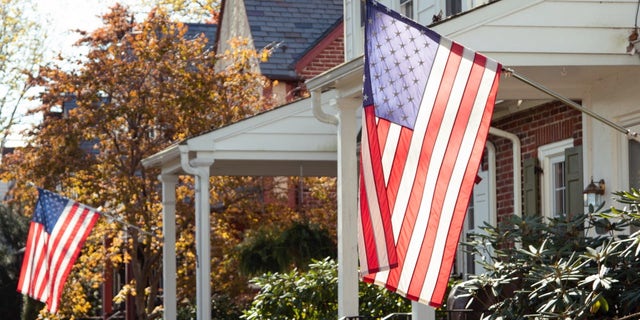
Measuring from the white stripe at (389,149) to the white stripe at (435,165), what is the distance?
388mm

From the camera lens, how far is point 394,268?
898cm

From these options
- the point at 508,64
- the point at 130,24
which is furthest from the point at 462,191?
the point at 130,24

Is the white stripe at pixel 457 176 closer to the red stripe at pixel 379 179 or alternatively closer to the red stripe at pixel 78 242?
the red stripe at pixel 379 179

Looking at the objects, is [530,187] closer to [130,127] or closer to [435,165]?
[435,165]

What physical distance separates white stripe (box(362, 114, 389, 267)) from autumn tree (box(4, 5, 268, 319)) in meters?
14.0

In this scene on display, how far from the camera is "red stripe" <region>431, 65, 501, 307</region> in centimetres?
862

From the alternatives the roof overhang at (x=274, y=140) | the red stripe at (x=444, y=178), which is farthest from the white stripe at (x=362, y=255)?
the roof overhang at (x=274, y=140)

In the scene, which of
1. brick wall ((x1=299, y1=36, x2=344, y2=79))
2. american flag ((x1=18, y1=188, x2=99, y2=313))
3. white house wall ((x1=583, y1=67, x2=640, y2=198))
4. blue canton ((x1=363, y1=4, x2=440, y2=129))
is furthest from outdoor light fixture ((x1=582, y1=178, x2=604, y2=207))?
brick wall ((x1=299, y1=36, x2=344, y2=79))

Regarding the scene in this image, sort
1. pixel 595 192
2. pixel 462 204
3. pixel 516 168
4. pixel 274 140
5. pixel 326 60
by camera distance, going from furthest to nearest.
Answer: pixel 326 60 → pixel 274 140 → pixel 516 168 → pixel 595 192 → pixel 462 204

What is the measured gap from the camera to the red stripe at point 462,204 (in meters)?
8.62

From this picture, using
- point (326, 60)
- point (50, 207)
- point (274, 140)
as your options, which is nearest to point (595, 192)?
point (274, 140)

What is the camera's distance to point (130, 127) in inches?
938

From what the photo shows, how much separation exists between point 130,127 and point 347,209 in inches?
439

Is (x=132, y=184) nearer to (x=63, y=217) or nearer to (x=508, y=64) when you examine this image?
(x=63, y=217)
